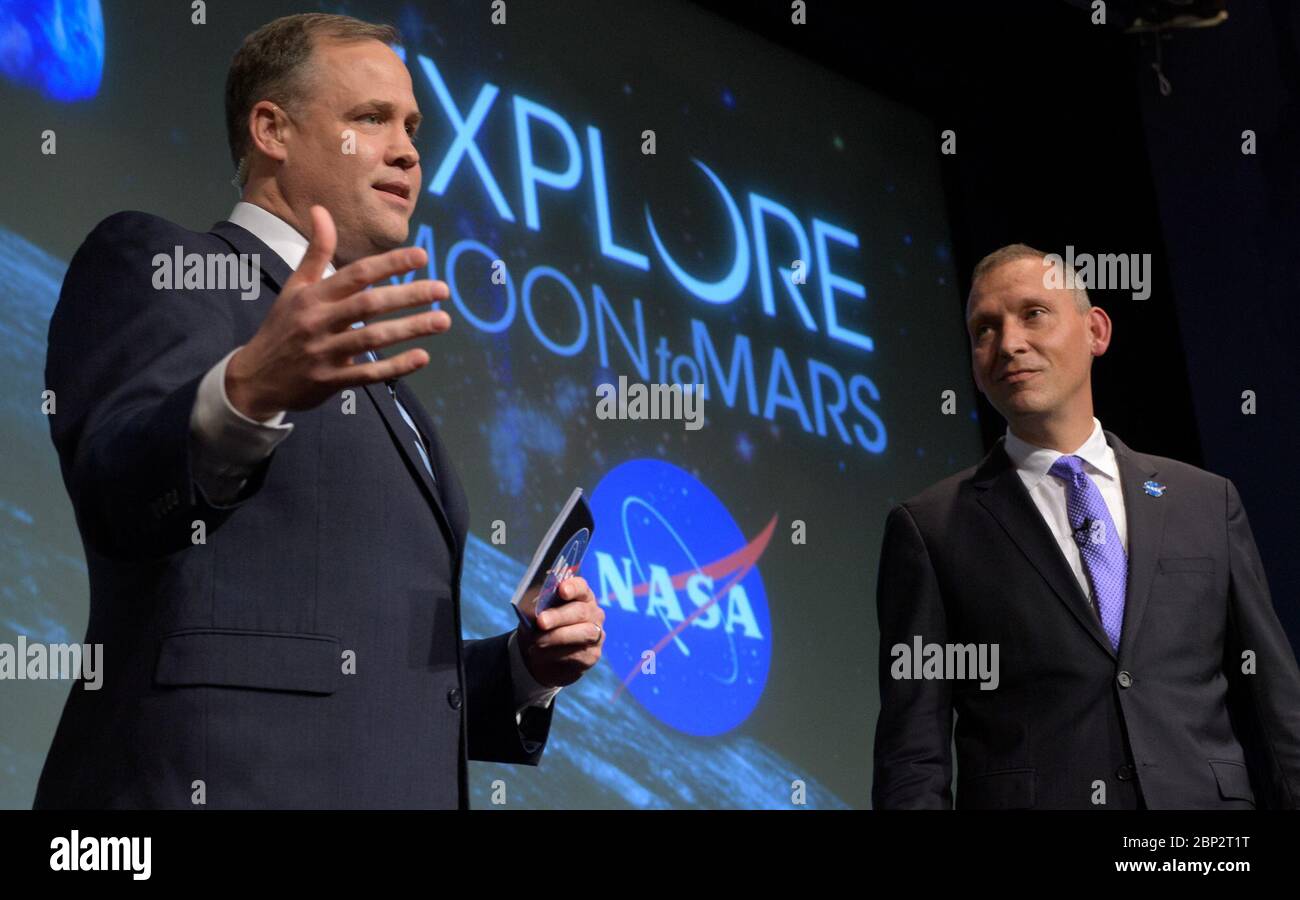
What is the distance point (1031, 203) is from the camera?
5746mm

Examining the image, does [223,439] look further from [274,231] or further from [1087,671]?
[1087,671]

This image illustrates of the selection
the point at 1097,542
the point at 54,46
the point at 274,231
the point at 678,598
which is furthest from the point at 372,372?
the point at 678,598

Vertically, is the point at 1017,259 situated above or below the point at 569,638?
above

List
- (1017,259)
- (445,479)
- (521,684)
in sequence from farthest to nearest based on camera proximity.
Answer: (1017,259)
(521,684)
(445,479)

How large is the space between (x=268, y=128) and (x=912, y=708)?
140 cm

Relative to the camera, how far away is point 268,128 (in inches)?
83.9

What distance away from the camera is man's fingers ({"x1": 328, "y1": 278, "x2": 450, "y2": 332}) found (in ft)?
4.84

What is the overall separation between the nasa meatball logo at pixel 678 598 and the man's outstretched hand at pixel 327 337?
2431 mm

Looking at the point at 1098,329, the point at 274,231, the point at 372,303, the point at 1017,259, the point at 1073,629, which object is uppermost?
the point at 1017,259

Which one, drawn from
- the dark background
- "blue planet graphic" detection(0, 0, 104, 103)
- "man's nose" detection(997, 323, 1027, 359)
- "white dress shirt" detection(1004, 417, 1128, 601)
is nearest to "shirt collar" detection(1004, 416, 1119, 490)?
"white dress shirt" detection(1004, 417, 1128, 601)
